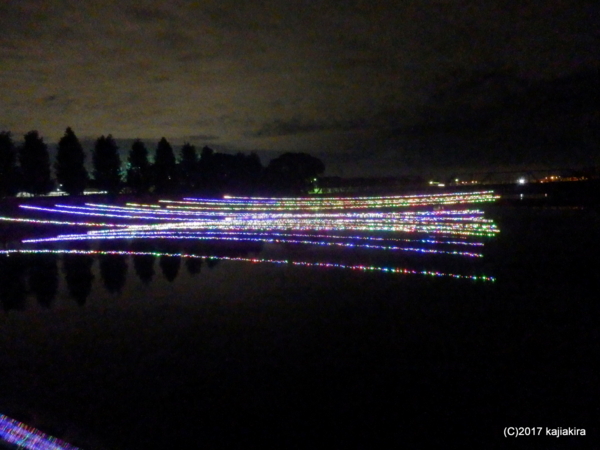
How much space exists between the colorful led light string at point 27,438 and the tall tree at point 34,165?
44.8 m

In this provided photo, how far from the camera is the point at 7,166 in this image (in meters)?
40.9

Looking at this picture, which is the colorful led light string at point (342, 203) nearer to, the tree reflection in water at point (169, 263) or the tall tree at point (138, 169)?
the tall tree at point (138, 169)

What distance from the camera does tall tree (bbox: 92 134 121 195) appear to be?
5356 centimetres

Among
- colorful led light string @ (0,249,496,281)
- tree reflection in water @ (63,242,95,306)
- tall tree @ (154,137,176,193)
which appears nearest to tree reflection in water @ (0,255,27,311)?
tree reflection in water @ (63,242,95,306)

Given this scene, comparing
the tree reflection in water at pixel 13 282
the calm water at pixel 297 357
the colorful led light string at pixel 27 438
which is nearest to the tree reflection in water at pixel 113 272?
the calm water at pixel 297 357

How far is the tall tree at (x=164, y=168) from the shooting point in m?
60.5

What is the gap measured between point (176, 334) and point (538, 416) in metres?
4.88

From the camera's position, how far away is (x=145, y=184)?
57656 mm

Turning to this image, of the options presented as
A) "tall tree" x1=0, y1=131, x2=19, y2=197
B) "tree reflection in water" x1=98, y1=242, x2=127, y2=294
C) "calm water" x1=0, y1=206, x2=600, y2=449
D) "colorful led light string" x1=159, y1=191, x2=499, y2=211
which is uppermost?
"tall tree" x1=0, y1=131, x2=19, y2=197

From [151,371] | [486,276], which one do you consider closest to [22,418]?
[151,371]

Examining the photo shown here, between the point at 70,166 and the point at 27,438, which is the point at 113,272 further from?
the point at 70,166

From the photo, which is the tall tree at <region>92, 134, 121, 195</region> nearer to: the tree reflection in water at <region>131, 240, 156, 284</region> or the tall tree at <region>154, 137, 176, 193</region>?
the tall tree at <region>154, 137, 176, 193</region>

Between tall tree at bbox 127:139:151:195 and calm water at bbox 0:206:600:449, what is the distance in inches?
1830

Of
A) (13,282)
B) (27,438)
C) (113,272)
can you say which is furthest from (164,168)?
(27,438)
